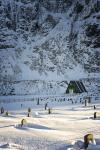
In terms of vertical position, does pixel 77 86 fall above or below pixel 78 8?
below

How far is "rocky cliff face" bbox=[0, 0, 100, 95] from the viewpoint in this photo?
2618 inches

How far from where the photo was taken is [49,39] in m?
72.3

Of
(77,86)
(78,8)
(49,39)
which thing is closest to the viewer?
(77,86)

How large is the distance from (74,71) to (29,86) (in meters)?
8.90

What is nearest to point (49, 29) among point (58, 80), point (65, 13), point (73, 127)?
point (65, 13)

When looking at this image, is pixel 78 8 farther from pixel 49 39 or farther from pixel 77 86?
pixel 77 86

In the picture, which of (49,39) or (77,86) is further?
(49,39)

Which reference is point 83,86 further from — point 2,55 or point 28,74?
point 2,55

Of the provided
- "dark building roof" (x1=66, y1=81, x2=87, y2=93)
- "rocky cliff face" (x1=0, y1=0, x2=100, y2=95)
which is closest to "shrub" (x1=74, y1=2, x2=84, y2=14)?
"rocky cliff face" (x1=0, y1=0, x2=100, y2=95)

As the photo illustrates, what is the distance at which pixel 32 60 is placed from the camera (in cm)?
6831

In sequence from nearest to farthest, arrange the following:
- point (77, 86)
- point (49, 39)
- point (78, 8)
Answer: point (77, 86) < point (49, 39) < point (78, 8)

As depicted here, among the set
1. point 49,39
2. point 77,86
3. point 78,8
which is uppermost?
point 78,8

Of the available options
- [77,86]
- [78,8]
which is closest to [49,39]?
[78,8]

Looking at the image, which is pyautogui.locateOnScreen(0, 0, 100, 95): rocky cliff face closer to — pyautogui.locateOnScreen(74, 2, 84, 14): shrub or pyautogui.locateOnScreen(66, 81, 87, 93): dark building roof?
pyautogui.locateOnScreen(74, 2, 84, 14): shrub
